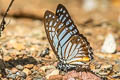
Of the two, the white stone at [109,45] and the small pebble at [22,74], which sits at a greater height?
the white stone at [109,45]

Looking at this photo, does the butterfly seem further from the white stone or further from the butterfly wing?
the white stone

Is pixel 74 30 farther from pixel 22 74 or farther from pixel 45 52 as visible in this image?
pixel 45 52

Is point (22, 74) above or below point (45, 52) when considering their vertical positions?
below

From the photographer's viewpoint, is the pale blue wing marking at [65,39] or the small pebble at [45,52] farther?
the small pebble at [45,52]

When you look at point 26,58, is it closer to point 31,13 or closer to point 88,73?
point 88,73

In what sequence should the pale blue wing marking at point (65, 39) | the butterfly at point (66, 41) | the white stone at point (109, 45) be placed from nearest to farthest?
the butterfly at point (66, 41) < the pale blue wing marking at point (65, 39) < the white stone at point (109, 45)

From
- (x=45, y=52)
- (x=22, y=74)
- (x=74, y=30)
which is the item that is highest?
(x=74, y=30)

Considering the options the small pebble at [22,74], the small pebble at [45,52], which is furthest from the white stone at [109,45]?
the small pebble at [22,74]

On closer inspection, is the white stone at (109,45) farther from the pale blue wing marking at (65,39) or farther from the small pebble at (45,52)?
the pale blue wing marking at (65,39)

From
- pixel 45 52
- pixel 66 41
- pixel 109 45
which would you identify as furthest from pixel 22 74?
pixel 109 45

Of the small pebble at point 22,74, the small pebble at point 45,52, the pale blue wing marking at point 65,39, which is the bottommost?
the small pebble at point 22,74
